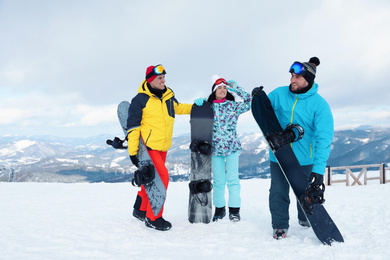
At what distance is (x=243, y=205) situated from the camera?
5605mm

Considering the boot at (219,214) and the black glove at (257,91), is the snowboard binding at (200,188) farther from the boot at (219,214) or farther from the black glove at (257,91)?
the black glove at (257,91)

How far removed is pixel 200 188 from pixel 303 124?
1868mm

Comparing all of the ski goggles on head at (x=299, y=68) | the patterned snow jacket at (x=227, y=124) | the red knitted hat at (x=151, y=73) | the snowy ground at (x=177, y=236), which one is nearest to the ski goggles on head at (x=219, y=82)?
the patterned snow jacket at (x=227, y=124)

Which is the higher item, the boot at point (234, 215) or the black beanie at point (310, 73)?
the black beanie at point (310, 73)

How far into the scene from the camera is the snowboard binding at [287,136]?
331 cm

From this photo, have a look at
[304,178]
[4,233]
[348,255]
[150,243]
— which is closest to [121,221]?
[150,243]

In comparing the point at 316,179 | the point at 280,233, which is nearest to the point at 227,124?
the point at 316,179

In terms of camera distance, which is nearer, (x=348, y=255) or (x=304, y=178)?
(x=348, y=255)

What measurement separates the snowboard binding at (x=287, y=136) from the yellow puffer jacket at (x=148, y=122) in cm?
154

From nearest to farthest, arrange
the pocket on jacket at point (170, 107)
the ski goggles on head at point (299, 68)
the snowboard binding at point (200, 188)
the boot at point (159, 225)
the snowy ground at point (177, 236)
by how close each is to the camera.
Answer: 1. the snowy ground at point (177, 236)
2. the ski goggles on head at point (299, 68)
3. the boot at point (159, 225)
4. the pocket on jacket at point (170, 107)
5. the snowboard binding at point (200, 188)

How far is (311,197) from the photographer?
3186 millimetres

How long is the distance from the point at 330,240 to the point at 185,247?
1677mm

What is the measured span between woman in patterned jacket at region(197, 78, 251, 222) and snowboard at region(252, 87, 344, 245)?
2.30ft

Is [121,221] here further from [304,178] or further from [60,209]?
[304,178]
